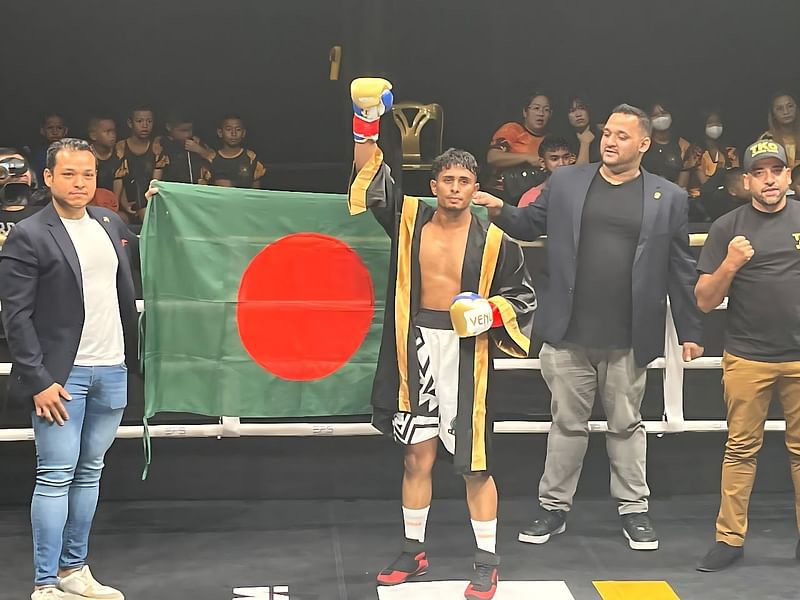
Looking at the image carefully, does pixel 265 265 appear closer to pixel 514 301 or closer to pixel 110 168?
pixel 514 301

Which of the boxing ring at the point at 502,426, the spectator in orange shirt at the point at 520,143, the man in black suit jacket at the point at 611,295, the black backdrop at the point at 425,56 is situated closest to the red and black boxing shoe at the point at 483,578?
the man in black suit jacket at the point at 611,295

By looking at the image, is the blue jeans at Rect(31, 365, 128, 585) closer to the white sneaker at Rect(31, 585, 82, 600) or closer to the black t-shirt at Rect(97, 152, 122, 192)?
the white sneaker at Rect(31, 585, 82, 600)

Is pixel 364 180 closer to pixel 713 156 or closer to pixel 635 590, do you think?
pixel 635 590

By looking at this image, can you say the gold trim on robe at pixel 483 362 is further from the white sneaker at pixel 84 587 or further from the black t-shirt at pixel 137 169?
the black t-shirt at pixel 137 169

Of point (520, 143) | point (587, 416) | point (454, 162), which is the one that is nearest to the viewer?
point (454, 162)

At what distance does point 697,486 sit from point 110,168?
3.45m

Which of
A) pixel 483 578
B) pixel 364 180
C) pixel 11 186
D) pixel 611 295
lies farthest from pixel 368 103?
pixel 11 186

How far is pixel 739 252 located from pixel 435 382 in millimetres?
1058

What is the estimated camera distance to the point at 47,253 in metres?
3.16

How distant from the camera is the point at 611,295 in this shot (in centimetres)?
383

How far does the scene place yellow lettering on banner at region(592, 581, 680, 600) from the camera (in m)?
3.48

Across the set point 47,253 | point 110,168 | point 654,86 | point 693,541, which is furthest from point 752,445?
point 654,86

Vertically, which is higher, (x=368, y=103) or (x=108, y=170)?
(x=368, y=103)

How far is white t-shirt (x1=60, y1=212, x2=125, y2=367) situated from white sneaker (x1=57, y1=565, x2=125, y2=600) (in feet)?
2.20
